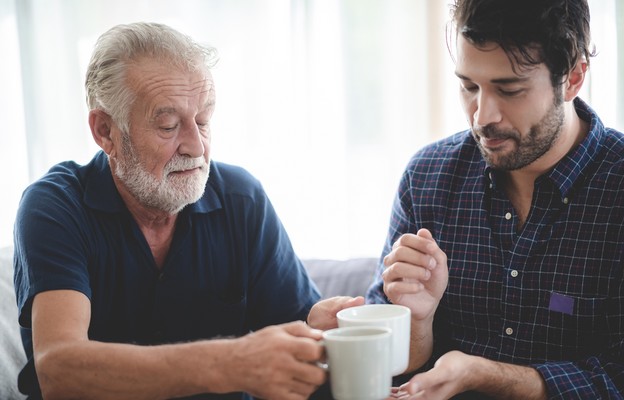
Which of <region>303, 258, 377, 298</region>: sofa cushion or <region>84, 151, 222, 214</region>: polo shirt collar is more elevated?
<region>84, 151, 222, 214</region>: polo shirt collar

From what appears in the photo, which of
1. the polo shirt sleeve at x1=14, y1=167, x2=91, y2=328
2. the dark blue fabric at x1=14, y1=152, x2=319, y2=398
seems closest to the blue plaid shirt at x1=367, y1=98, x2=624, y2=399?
the dark blue fabric at x1=14, y1=152, x2=319, y2=398

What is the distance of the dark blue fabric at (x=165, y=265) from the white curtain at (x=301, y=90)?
2.94 feet

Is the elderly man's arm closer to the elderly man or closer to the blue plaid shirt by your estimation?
the elderly man

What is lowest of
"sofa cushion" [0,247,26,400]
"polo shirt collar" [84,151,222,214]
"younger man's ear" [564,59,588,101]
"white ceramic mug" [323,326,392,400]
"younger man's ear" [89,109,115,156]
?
"sofa cushion" [0,247,26,400]

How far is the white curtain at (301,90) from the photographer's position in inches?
104

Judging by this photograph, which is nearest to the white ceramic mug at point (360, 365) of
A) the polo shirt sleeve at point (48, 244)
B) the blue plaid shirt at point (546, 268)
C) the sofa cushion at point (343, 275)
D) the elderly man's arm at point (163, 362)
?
the elderly man's arm at point (163, 362)

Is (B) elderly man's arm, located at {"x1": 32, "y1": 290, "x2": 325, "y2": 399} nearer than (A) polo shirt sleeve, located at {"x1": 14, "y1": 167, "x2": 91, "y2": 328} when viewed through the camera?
Yes

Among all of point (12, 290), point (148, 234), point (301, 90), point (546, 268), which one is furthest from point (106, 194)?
point (301, 90)

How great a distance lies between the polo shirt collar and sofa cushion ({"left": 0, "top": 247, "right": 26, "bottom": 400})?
485 mm

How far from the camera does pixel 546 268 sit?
161 cm

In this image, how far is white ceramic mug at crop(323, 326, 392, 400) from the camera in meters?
1.11

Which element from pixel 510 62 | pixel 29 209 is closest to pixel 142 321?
pixel 29 209

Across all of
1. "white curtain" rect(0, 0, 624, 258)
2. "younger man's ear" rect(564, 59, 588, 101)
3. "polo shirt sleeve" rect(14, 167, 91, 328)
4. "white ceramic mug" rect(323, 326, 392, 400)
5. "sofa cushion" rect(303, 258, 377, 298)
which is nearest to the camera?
"white ceramic mug" rect(323, 326, 392, 400)

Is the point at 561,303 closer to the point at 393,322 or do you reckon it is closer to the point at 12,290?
the point at 393,322
